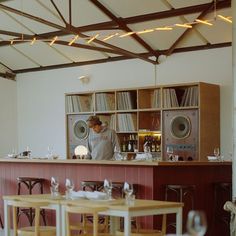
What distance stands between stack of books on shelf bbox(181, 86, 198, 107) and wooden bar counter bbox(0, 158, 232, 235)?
214 cm

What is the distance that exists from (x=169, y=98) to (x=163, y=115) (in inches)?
12.8

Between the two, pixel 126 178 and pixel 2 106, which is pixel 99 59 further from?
pixel 126 178

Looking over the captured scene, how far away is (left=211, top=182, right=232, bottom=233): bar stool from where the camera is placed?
6.90 meters

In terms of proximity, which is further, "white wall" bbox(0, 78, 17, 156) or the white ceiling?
"white wall" bbox(0, 78, 17, 156)

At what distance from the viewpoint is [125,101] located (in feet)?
32.8

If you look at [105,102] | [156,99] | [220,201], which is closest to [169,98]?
[156,99]

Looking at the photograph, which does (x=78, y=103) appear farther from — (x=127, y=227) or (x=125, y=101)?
(x=127, y=227)

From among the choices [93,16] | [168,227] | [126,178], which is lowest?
[168,227]

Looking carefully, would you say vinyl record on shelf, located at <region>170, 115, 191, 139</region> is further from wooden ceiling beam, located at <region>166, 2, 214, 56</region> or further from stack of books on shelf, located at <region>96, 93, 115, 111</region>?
stack of books on shelf, located at <region>96, 93, 115, 111</region>

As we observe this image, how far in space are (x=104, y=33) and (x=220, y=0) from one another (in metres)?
2.33

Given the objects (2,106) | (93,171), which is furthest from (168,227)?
(2,106)

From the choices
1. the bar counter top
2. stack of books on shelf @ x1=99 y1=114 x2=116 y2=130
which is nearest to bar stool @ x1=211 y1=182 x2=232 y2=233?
the bar counter top

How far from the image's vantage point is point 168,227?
6562 millimetres

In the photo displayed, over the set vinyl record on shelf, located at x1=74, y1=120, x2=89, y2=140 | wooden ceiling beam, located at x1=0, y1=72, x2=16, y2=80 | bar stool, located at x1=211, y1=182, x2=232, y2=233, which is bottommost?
bar stool, located at x1=211, y1=182, x2=232, y2=233
